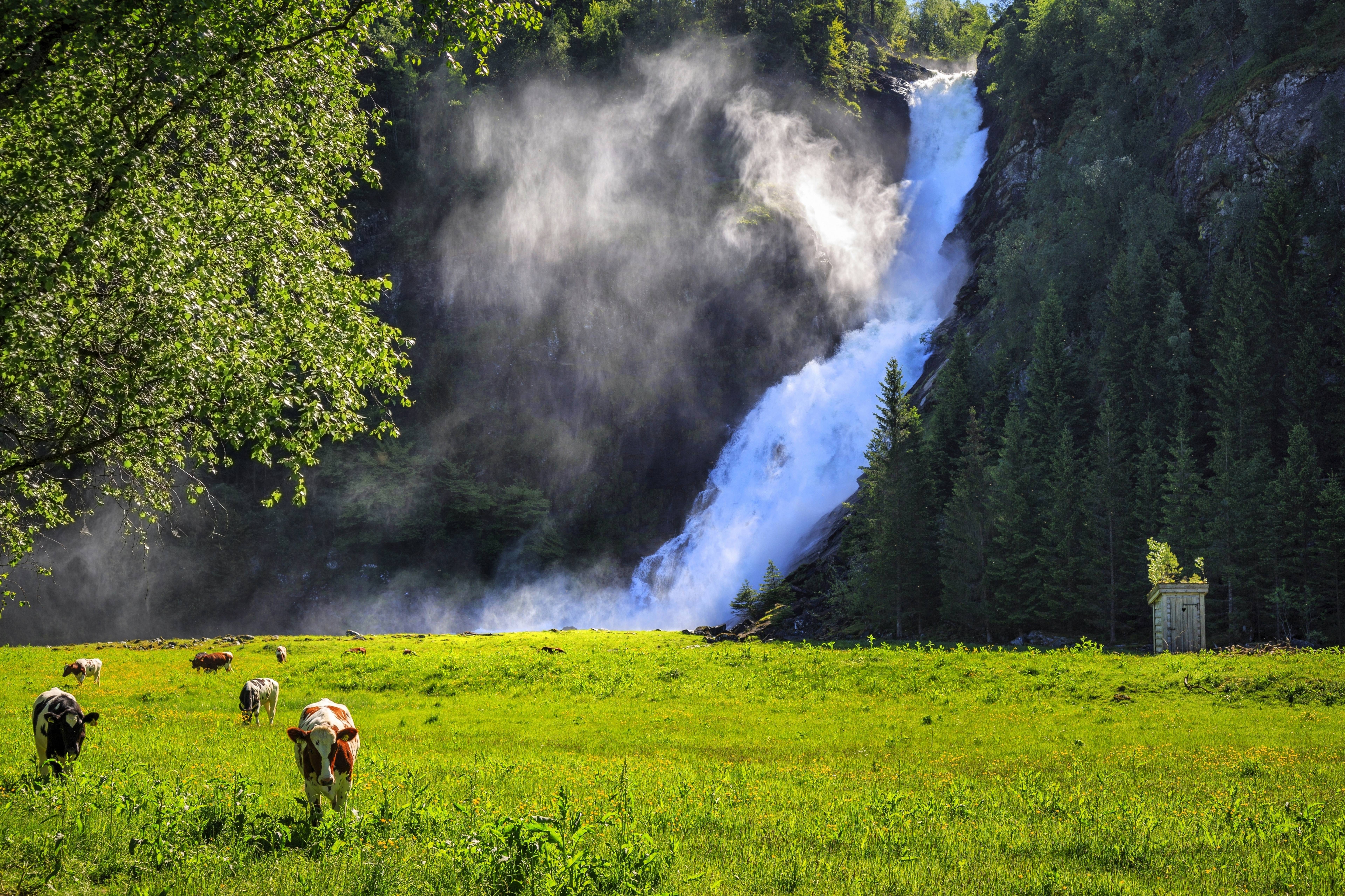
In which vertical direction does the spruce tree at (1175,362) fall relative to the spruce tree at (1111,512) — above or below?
above

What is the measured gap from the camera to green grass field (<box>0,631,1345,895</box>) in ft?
25.2

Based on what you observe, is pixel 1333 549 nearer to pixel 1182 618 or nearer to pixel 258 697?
pixel 1182 618

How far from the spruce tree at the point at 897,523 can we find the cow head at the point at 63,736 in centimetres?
4078

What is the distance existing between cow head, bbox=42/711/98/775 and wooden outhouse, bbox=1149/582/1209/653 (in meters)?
32.7

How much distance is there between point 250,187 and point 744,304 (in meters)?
83.8

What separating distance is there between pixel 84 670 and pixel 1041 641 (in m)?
38.6

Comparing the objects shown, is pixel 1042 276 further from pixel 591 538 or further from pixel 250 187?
pixel 250 187

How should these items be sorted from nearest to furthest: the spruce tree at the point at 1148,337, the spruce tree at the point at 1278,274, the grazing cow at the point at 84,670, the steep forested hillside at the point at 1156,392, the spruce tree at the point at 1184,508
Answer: the grazing cow at the point at 84,670, the steep forested hillside at the point at 1156,392, the spruce tree at the point at 1184,508, the spruce tree at the point at 1278,274, the spruce tree at the point at 1148,337

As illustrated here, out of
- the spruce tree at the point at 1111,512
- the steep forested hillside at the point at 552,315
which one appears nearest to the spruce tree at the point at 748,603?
the spruce tree at the point at 1111,512

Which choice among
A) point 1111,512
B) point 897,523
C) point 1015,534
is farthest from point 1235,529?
point 897,523

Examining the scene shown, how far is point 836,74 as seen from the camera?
366 ft

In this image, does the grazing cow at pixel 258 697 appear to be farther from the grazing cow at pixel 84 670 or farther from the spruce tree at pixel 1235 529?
the spruce tree at pixel 1235 529

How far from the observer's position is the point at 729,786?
1229 cm

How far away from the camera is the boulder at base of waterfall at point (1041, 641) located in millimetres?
40875
